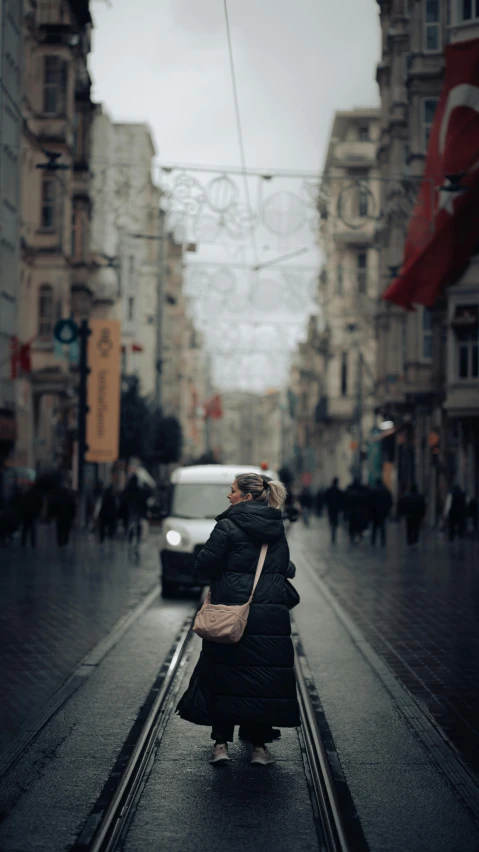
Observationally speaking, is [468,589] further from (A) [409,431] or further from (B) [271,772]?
(A) [409,431]

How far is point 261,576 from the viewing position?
24.2 ft

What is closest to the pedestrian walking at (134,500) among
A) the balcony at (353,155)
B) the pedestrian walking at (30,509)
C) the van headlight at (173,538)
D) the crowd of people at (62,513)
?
the crowd of people at (62,513)

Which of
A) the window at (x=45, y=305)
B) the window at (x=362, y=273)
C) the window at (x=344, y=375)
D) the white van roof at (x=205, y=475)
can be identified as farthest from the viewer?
the window at (x=344, y=375)

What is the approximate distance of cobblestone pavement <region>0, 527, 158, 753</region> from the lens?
10094mm

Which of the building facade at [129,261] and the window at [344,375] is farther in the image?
the window at [344,375]

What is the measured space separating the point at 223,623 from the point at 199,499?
12536 millimetres

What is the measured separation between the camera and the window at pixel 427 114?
44.8 meters

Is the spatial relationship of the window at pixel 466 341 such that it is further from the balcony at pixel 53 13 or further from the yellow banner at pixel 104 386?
the balcony at pixel 53 13

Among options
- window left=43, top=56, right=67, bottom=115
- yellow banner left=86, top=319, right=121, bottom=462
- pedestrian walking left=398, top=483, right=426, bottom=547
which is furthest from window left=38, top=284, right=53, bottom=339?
pedestrian walking left=398, top=483, right=426, bottom=547

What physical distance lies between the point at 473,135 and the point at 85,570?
31.1 feet

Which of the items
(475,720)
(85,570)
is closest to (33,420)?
(85,570)

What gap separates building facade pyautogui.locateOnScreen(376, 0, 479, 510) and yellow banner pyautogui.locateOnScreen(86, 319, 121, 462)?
32.1 feet

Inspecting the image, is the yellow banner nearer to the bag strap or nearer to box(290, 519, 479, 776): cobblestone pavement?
box(290, 519, 479, 776): cobblestone pavement

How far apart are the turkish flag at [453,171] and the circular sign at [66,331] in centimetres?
1147
